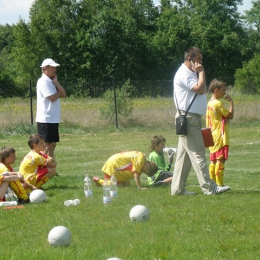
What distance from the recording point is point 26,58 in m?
61.5

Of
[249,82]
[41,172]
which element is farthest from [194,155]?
[249,82]

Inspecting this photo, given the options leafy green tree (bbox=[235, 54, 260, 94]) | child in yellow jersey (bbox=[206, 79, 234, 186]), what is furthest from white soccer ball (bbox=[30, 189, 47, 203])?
leafy green tree (bbox=[235, 54, 260, 94])

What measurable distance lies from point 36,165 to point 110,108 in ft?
45.9

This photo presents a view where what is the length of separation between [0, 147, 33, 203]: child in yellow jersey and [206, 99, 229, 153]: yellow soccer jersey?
3.17 m

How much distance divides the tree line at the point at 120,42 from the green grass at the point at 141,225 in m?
49.2

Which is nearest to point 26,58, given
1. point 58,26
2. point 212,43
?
point 58,26

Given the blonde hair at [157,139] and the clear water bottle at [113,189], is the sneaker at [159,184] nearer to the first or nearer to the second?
the blonde hair at [157,139]

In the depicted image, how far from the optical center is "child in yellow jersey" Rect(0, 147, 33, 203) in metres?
9.20

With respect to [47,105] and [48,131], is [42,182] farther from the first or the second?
[47,105]

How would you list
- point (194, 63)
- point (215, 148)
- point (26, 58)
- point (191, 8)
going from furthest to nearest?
point (191, 8), point (26, 58), point (215, 148), point (194, 63)

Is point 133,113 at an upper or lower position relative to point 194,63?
lower

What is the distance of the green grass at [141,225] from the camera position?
6.22 metres

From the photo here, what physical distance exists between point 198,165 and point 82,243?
3.17m

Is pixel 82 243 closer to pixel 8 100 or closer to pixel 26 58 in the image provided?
pixel 8 100
